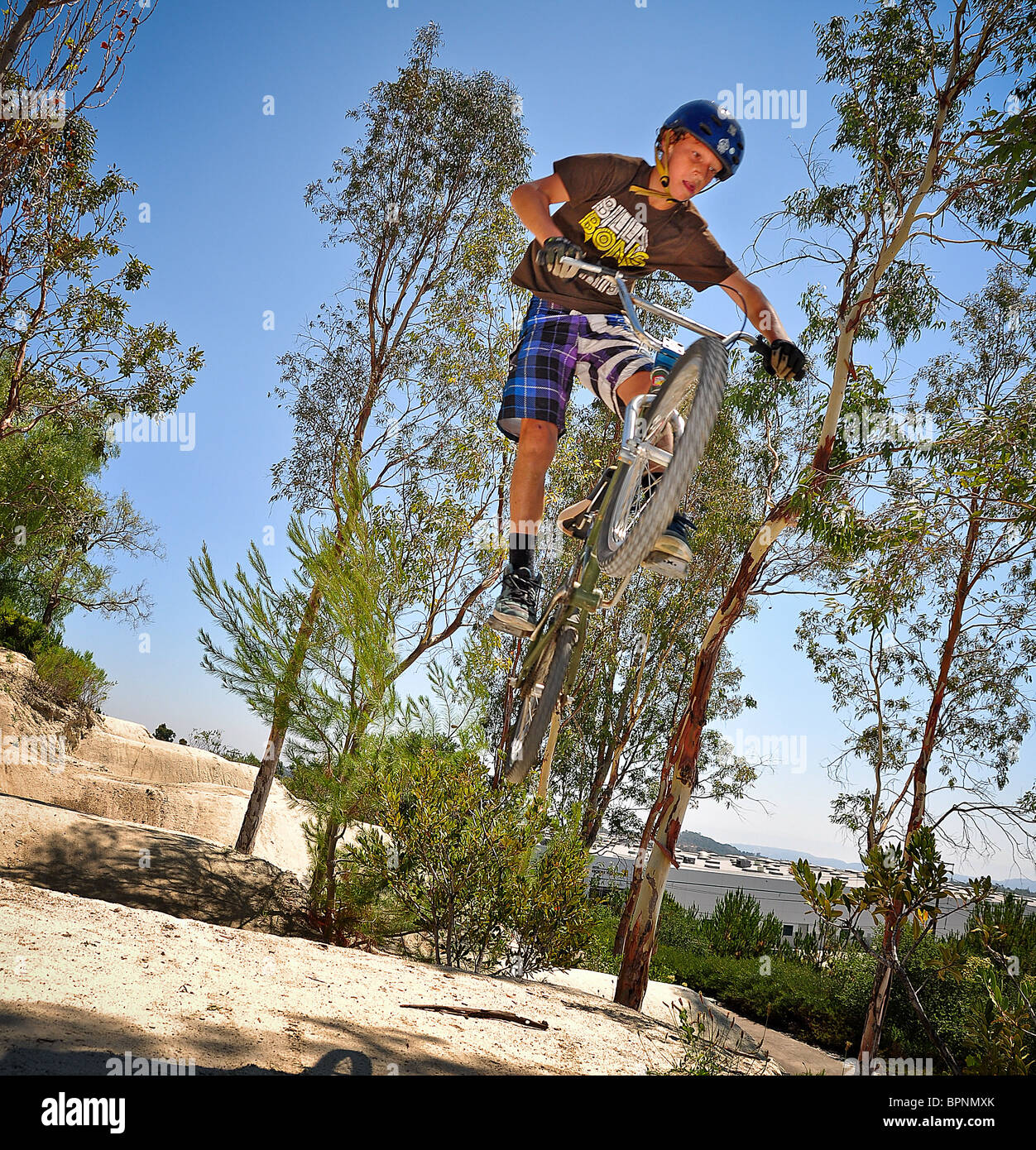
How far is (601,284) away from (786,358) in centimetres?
95

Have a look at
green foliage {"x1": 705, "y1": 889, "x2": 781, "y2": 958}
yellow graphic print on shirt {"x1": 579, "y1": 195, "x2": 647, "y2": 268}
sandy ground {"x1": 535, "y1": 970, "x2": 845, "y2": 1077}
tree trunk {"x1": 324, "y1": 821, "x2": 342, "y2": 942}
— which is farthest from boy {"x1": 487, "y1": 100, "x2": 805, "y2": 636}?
green foliage {"x1": 705, "y1": 889, "x2": 781, "y2": 958}

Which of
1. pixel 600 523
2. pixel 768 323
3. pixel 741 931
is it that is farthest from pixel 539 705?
pixel 741 931

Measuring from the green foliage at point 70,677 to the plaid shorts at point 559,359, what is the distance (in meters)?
16.5

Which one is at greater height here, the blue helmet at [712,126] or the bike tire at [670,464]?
the blue helmet at [712,126]

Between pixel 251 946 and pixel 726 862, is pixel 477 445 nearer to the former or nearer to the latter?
pixel 251 946

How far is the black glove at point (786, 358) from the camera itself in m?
3.54

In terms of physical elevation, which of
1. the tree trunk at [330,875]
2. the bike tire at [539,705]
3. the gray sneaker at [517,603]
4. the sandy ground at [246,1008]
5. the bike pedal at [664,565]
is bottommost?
the tree trunk at [330,875]

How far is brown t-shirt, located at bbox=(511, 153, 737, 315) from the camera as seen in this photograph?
3.47 meters

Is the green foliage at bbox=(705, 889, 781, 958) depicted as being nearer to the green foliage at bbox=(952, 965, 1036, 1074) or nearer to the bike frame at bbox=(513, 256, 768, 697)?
the green foliage at bbox=(952, 965, 1036, 1074)

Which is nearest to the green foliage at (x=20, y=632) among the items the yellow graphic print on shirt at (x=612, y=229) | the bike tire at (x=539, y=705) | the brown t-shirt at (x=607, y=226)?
the bike tire at (x=539, y=705)

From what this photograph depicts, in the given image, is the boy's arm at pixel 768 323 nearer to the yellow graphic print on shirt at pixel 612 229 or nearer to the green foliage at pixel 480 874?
the yellow graphic print on shirt at pixel 612 229

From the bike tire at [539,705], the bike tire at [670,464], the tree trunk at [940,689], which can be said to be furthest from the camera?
the tree trunk at [940,689]

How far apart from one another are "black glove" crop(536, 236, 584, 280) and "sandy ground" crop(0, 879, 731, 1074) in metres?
3.10
